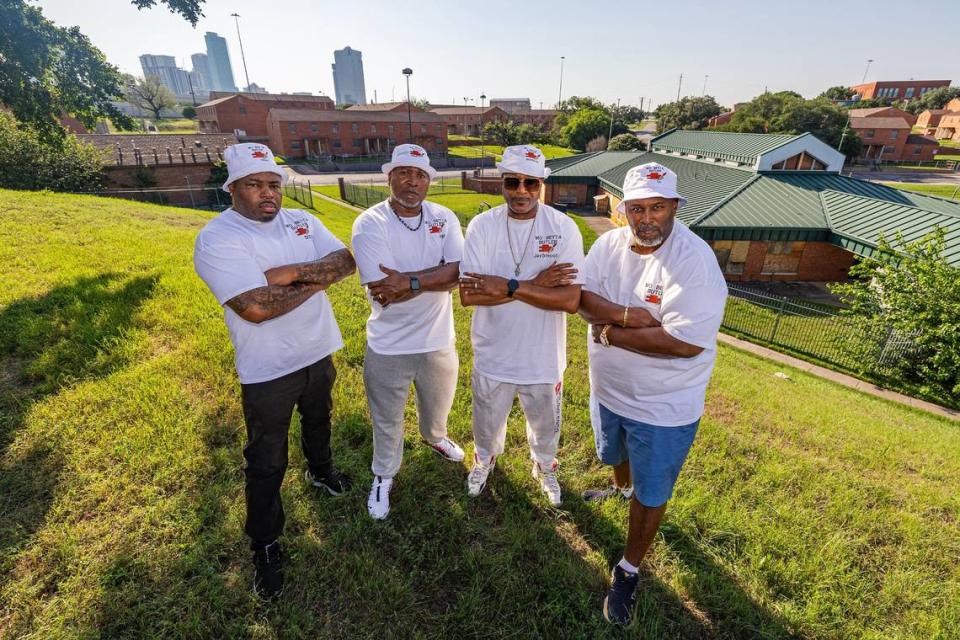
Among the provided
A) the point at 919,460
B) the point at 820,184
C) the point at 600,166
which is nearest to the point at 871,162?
the point at 600,166

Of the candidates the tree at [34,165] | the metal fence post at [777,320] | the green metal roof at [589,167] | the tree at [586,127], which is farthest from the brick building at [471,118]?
the metal fence post at [777,320]

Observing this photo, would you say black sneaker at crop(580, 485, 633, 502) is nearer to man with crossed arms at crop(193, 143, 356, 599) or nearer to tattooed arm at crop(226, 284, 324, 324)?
man with crossed arms at crop(193, 143, 356, 599)

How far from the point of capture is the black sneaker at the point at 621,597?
253 cm

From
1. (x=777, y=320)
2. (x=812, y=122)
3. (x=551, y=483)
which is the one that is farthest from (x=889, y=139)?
(x=551, y=483)

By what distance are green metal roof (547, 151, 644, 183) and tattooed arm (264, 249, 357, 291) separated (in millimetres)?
31962

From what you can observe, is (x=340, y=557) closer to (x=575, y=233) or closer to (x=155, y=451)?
(x=155, y=451)

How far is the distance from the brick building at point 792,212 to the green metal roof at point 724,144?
102mm

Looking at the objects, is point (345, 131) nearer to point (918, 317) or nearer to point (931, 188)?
point (918, 317)

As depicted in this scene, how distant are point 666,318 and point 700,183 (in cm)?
2451

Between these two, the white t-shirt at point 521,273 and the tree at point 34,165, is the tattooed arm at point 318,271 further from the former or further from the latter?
the tree at point 34,165

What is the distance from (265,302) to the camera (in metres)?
2.59

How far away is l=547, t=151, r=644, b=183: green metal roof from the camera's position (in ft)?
110

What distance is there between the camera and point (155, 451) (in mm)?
3418

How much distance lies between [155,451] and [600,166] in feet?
118
